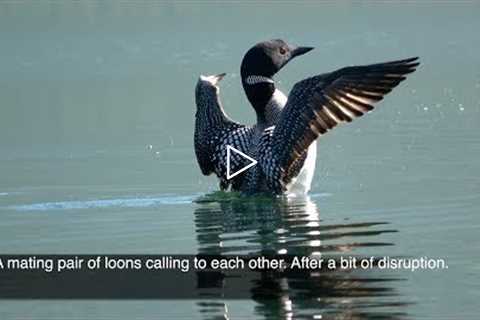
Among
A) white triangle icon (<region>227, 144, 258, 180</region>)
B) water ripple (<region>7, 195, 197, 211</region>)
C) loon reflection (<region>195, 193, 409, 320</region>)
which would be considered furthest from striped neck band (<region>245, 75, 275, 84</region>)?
water ripple (<region>7, 195, 197, 211</region>)

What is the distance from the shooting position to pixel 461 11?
76438 millimetres

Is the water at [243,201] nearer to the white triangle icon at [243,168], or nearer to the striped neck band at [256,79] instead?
the white triangle icon at [243,168]

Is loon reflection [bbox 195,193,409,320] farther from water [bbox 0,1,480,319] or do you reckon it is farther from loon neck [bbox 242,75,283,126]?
loon neck [bbox 242,75,283,126]

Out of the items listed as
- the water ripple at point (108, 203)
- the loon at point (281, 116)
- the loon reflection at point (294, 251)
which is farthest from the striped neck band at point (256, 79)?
the water ripple at point (108, 203)

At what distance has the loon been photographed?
563 inches

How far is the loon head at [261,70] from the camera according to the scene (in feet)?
51.4

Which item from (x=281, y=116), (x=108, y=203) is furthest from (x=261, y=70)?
(x=108, y=203)

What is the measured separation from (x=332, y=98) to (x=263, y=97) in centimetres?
143

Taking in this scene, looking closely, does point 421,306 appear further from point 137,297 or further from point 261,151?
point 261,151

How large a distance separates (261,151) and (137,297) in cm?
423

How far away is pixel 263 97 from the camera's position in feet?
51.4

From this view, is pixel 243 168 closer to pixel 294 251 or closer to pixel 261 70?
pixel 261 70

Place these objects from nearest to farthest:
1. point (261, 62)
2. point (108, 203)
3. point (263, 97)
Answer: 1. point (263, 97)
2. point (261, 62)
3. point (108, 203)

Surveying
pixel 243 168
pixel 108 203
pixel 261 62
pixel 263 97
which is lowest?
pixel 108 203
